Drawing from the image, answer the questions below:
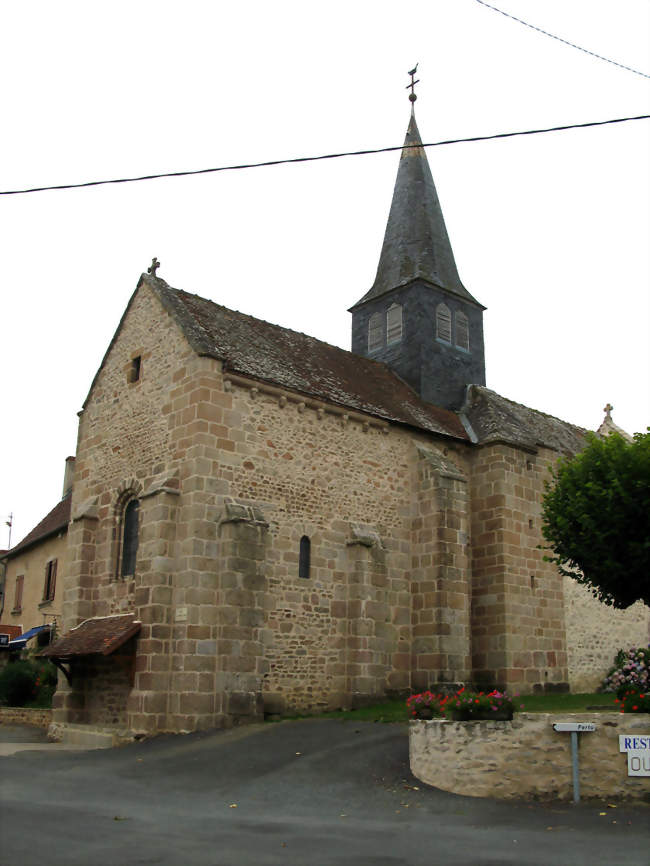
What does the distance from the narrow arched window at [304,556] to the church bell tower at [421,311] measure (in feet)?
24.9

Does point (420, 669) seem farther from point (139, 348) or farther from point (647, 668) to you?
point (139, 348)

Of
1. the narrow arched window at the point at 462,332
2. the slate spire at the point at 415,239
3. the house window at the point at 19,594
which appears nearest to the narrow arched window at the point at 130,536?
the slate spire at the point at 415,239

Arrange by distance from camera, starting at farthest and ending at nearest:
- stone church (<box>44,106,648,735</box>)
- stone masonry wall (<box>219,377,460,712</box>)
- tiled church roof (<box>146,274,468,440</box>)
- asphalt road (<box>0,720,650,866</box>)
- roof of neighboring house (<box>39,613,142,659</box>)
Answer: tiled church roof (<box>146,274,468,440</box>) < stone masonry wall (<box>219,377,460,712</box>) < stone church (<box>44,106,648,735</box>) < roof of neighboring house (<box>39,613,142,659</box>) < asphalt road (<box>0,720,650,866</box>)

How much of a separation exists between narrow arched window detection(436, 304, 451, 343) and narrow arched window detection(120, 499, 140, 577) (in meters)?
11.3

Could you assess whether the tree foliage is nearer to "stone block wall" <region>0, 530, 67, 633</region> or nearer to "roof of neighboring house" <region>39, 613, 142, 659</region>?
"roof of neighboring house" <region>39, 613, 142, 659</region>

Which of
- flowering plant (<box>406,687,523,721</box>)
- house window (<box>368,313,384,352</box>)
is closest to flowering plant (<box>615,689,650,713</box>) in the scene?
flowering plant (<box>406,687,523,721</box>)

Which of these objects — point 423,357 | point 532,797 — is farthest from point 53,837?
point 423,357

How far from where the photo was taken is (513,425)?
24.1 meters

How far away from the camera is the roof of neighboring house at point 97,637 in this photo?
16.2 metres

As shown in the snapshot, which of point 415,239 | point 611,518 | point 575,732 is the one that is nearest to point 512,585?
point 611,518

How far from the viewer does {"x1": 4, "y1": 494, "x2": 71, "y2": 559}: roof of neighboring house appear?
28422 mm

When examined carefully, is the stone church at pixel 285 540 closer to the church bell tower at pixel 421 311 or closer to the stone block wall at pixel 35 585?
the church bell tower at pixel 421 311

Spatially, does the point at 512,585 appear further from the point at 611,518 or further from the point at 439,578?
the point at 611,518

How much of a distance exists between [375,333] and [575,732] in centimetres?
1724
